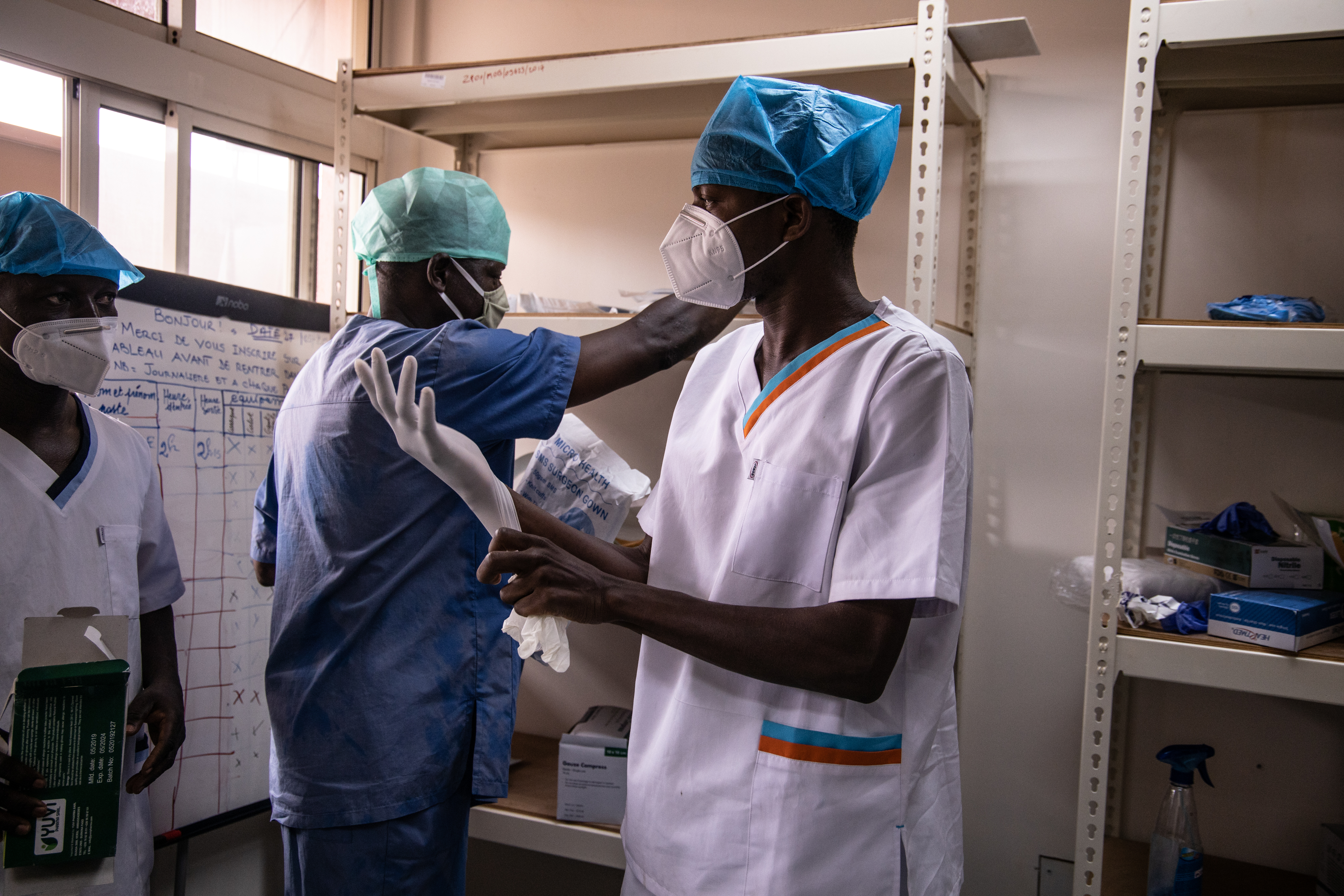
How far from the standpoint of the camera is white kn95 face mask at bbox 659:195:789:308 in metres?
1.03

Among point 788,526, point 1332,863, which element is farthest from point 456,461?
point 1332,863

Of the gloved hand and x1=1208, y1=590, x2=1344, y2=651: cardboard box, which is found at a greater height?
the gloved hand

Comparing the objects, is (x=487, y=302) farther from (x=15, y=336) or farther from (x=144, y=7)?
(x=144, y=7)

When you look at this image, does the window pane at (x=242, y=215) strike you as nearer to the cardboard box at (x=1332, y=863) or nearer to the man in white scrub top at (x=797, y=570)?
the man in white scrub top at (x=797, y=570)

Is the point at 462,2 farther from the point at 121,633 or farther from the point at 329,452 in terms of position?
the point at 121,633

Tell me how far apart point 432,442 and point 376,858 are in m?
0.68

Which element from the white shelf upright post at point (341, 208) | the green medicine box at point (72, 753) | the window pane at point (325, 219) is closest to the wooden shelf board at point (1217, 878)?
the green medicine box at point (72, 753)

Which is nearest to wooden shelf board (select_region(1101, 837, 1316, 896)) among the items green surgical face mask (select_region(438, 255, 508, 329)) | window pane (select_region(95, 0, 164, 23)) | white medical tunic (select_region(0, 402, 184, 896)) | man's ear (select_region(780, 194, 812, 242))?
man's ear (select_region(780, 194, 812, 242))

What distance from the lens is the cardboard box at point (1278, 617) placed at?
124 cm

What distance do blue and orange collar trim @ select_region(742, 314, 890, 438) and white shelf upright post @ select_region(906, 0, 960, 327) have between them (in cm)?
41

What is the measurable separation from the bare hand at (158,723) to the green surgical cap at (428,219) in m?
0.82

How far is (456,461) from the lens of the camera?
2.97ft

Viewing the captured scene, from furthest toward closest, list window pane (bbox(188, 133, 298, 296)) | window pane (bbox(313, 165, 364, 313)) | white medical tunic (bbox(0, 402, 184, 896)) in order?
window pane (bbox(313, 165, 364, 313))
window pane (bbox(188, 133, 298, 296))
white medical tunic (bbox(0, 402, 184, 896))

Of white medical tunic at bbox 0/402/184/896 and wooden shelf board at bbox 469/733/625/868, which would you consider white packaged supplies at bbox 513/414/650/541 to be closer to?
wooden shelf board at bbox 469/733/625/868
